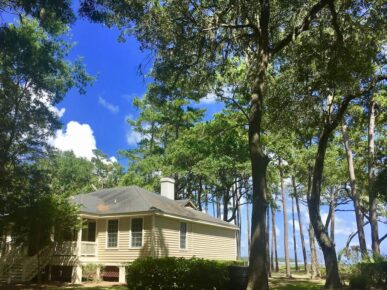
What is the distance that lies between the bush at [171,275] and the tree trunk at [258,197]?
9.26ft

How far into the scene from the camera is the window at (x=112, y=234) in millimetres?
22547

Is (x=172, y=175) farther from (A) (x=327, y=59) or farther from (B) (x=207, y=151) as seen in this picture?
(A) (x=327, y=59)

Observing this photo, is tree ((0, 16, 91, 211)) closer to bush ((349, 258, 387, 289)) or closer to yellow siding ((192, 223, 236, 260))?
yellow siding ((192, 223, 236, 260))

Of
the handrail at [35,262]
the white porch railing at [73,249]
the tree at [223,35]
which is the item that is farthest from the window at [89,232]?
the tree at [223,35]

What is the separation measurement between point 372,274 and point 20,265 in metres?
16.7

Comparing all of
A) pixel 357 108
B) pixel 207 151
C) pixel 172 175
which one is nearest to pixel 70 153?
pixel 172 175

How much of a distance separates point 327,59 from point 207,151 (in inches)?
732

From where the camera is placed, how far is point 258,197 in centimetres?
1320

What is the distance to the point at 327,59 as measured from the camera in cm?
1631

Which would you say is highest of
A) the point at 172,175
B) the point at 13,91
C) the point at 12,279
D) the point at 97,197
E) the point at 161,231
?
the point at 13,91

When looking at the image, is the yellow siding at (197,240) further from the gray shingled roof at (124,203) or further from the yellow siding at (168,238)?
the gray shingled roof at (124,203)

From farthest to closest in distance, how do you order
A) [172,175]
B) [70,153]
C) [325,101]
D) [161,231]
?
[70,153], [172,175], [161,231], [325,101]

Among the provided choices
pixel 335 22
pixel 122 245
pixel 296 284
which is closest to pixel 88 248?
pixel 122 245

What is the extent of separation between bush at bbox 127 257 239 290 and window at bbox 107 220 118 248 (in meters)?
7.64
